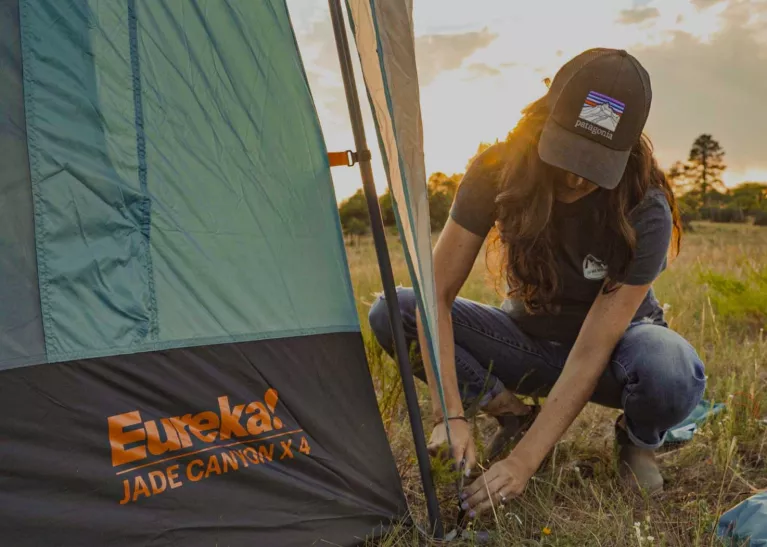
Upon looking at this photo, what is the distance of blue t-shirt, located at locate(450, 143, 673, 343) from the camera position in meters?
2.11

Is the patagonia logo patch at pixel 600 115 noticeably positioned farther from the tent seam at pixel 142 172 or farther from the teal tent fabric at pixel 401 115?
the tent seam at pixel 142 172

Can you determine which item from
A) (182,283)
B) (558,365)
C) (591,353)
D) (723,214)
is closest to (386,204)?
(723,214)

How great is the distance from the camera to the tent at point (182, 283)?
1.57m

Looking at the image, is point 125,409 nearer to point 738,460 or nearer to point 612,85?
point 612,85

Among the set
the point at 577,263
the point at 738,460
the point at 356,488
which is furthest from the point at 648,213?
the point at 356,488

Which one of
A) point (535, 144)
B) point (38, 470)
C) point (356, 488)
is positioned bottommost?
point (356, 488)

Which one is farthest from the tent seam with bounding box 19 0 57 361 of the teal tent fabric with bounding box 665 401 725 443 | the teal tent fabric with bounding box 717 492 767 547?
the teal tent fabric with bounding box 665 401 725 443

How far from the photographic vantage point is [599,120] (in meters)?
1.89

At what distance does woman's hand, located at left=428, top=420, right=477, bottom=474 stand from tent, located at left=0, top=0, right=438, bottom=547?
131mm

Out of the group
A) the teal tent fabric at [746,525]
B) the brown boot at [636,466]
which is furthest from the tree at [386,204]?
the teal tent fabric at [746,525]

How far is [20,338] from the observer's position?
1.54m

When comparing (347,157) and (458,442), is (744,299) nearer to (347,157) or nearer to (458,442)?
(458,442)

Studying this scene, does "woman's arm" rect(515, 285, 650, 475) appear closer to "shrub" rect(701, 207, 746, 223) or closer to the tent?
the tent

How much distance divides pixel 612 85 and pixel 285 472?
51.7 inches
